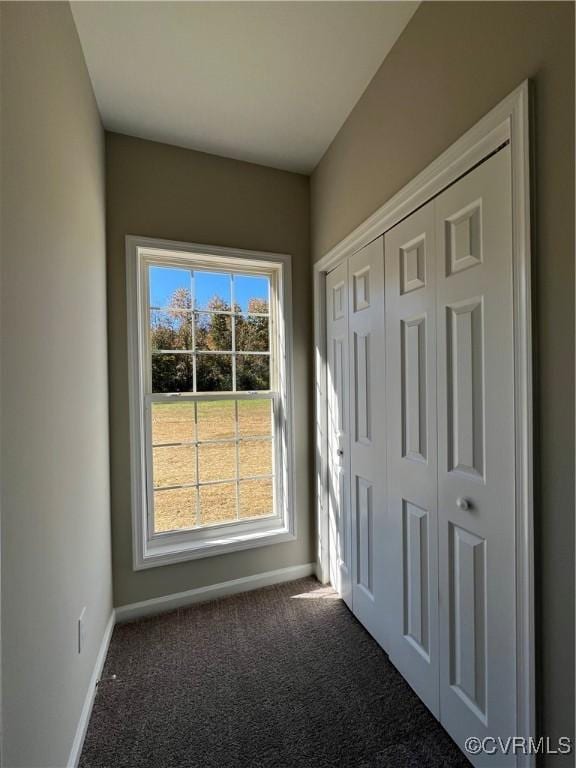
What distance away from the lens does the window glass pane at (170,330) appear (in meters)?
2.12

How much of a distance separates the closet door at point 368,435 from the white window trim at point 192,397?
1.76 ft

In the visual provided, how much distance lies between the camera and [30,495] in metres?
0.93

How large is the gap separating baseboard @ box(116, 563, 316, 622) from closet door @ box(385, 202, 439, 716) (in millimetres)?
854

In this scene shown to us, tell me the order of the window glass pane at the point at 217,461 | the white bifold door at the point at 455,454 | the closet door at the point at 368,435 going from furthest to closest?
the window glass pane at the point at 217,461 → the closet door at the point at 368,435 → the white bifold door at the point at 455,454

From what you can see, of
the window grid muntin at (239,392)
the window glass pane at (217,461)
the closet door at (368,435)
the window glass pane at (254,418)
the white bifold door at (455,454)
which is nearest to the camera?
the white bifold door at (455,454)

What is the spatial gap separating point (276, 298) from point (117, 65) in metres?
1.37

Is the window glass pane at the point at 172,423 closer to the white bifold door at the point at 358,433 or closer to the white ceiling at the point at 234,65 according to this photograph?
the white bifold door at the point at 358,433

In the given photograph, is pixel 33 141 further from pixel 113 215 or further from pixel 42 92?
pixel 113 215

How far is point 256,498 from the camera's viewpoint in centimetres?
236

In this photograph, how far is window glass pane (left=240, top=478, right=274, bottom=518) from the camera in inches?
91.4

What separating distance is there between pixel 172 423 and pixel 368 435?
3.89 ft

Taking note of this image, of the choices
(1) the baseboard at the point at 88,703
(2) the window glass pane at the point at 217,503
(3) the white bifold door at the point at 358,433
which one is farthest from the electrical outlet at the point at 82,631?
(3) the white bifold door at the point at 358,433

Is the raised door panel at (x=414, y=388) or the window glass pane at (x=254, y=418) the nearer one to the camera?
the raised door panel at (x=414, y=388)

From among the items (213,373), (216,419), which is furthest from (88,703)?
(213,373)
